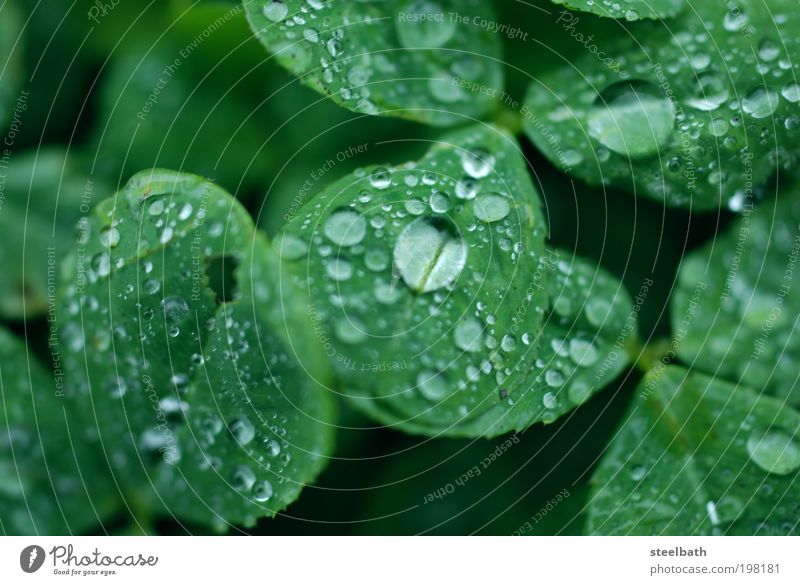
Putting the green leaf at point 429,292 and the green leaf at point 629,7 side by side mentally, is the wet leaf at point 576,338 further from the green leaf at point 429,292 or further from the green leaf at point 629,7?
the green leaf at point 629,7

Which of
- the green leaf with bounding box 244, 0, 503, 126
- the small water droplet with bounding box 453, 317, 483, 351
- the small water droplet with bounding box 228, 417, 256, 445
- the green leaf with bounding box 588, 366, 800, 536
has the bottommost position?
the green leaf with bounding box 588, 366, 800, 536

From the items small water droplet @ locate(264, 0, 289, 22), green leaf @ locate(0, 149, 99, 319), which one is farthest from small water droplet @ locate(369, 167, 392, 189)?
green leaf @ locate(0, 149, 99, 319)

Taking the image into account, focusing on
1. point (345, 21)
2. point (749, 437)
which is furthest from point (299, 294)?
point (749, 437)

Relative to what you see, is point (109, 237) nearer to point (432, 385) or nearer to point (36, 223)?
point (36, 223)

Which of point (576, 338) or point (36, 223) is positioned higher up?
point (36, 223)

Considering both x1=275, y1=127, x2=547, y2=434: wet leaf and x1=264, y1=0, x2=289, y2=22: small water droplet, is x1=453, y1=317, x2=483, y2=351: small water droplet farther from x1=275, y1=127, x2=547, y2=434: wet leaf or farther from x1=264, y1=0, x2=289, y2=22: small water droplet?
x1=264, y1=0, x2=289, y2=22: small water droplet

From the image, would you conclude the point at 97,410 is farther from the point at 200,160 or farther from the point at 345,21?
the point at 345,21
